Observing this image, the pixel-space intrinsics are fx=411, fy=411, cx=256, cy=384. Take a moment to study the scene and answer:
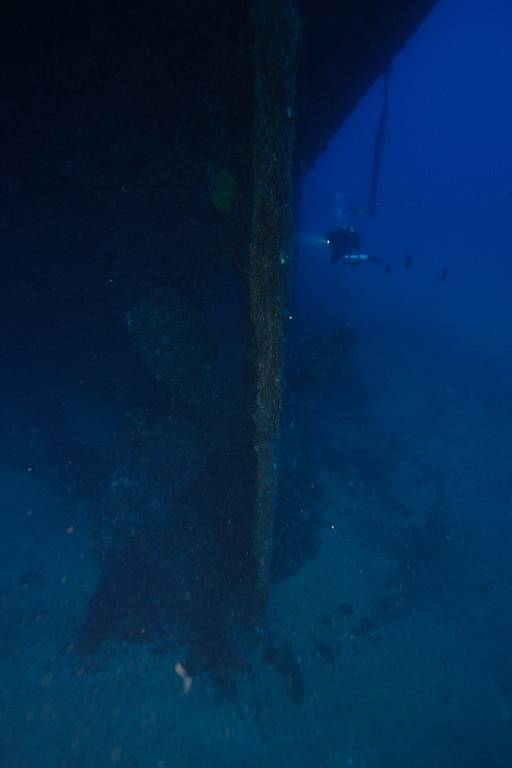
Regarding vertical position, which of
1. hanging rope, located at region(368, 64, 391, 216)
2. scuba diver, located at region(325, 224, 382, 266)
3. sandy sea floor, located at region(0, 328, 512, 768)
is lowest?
sandy sea floor, located at region(0, 328, 512, 768)

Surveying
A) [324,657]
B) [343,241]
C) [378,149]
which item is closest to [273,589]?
[324,657]

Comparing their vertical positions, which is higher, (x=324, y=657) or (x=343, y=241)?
(x=343, y=241)

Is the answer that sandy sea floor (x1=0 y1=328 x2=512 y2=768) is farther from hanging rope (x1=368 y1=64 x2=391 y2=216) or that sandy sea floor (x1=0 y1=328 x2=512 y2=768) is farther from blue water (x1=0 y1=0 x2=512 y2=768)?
hanging rope (x1=368 y1=64 x2=391 y2=216)

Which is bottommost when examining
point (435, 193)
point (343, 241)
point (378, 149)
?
point (343, 241)

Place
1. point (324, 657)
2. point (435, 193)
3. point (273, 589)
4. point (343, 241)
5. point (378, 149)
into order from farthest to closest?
1. point (435, 193)
2. point (378, 149)
3. point (343, 241)
4. point (273, 589)
5. point (324, 657)

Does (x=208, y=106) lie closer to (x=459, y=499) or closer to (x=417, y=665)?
(x=417, y=665)

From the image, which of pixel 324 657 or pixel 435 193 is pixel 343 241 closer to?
pixel 324 657

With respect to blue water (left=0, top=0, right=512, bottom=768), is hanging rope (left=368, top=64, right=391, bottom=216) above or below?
above

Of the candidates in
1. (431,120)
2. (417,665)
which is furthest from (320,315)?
(431,120)

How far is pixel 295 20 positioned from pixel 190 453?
377 centimetres

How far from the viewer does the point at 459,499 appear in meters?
7.14

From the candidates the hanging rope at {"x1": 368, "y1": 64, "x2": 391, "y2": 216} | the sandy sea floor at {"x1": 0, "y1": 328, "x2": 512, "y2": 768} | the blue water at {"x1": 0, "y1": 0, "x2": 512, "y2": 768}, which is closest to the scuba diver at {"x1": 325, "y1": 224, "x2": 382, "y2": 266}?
the blue water at {"x1": 0, "y1": 0, "x2": 512, "y2": 768}

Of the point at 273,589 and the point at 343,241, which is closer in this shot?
the point at 273,589

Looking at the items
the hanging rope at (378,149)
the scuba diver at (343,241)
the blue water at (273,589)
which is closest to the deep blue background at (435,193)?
the hanging rope at (378,149)
